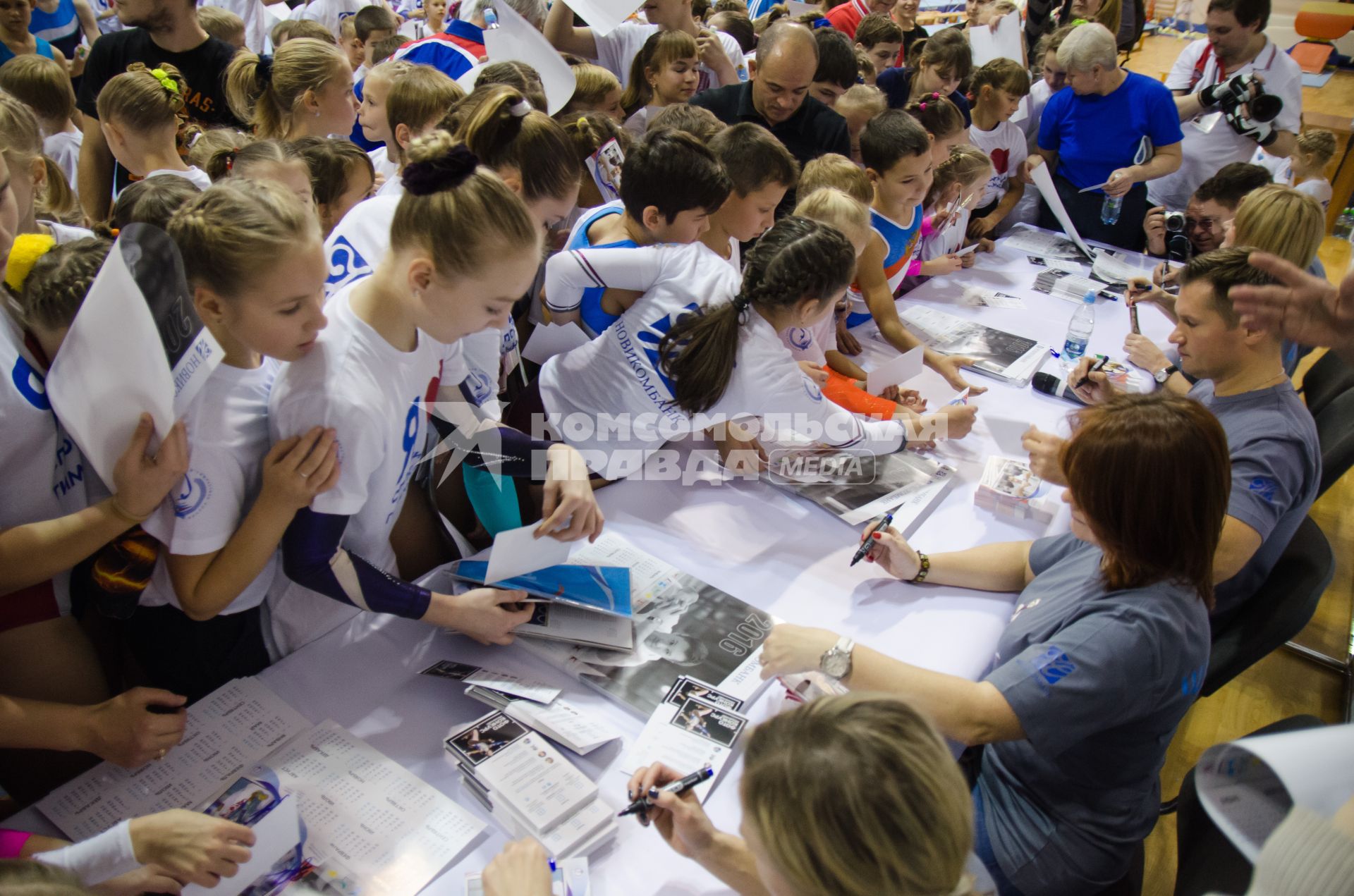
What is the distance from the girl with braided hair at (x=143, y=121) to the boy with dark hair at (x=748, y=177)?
60.6 inches

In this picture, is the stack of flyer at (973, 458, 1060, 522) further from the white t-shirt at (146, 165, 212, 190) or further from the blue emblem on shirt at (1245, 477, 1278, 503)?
the white t-shirt at (146, 165, 212, 190)

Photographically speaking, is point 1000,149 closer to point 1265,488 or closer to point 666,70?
point 666,70

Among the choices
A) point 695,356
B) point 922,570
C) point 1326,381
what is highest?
point 695,356

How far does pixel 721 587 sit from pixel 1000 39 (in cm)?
449

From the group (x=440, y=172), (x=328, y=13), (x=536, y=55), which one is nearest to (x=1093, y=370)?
(x=440, y=172)

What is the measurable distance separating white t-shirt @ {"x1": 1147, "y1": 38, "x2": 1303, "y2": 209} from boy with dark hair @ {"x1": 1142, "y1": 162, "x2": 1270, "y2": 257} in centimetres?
101

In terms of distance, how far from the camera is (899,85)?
15.3ft

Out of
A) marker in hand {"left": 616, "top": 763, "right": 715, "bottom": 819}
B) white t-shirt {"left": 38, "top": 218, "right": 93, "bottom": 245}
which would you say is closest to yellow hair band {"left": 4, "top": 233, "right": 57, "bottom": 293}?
white t-shirt {"left": 38, "top": 218, "right": 93, "bottom": 245}

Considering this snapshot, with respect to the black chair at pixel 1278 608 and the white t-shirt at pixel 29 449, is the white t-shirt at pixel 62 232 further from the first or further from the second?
the black chair at pixel 1278 608

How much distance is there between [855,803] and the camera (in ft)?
2.65

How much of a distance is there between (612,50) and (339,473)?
147 inches

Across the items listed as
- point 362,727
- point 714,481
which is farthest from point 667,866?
point 714,481

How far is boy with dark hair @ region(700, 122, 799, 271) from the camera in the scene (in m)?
2.31

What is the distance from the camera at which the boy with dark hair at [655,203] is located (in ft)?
6.66
